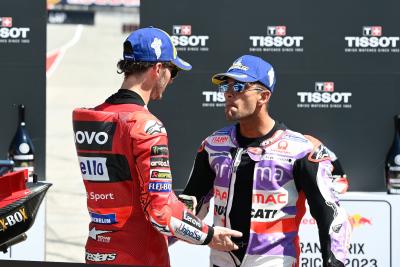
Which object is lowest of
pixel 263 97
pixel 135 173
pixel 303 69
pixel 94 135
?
pixel 135 173

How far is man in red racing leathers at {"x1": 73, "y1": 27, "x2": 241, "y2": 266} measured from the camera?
3152mm

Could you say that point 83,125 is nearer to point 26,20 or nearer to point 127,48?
point 127,48

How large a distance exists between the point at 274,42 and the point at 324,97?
1.74 feet

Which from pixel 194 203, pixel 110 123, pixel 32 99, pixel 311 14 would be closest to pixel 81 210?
pixel 32 99

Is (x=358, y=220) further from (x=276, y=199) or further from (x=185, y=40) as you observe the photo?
(x=276, y=199)

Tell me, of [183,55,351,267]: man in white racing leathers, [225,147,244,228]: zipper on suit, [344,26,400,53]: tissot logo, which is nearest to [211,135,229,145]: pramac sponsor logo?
[183,55,351,267]: man in white racing leathers

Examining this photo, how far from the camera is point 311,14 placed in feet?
20.8

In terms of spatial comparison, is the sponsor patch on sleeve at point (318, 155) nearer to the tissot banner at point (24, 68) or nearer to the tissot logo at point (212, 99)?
the tissot logo at point (212, 99)

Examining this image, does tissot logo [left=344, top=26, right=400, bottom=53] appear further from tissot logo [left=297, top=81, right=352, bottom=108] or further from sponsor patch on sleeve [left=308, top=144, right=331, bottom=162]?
sponsor patch on sleeve [left=308, top=144, right=331, bottom=162]

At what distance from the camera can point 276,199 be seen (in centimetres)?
354

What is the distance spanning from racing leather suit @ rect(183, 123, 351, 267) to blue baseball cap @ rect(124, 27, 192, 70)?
55 cm

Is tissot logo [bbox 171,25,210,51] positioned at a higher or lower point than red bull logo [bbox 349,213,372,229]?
higher

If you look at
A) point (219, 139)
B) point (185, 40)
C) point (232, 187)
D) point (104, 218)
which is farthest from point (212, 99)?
point (104, 218)

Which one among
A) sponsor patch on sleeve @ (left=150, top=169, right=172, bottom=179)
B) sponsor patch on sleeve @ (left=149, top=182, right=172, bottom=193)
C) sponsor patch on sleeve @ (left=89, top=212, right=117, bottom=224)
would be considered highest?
sponsor patch on sleeve @ (left=150, top=169, right=172, bottom=179)
